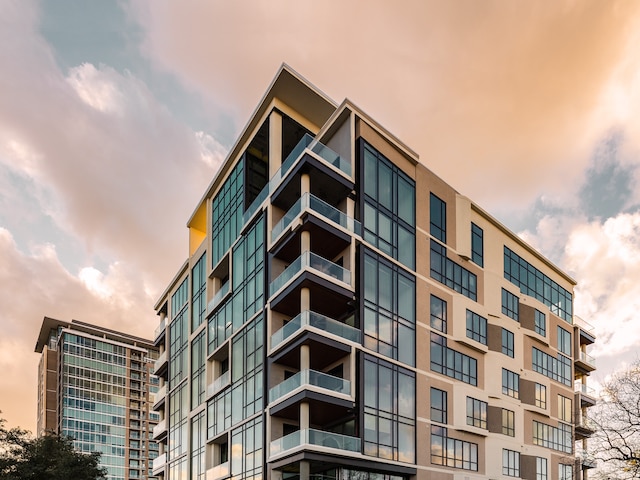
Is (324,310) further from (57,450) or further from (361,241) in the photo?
(57,450)

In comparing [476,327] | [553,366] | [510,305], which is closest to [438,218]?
[476,327]

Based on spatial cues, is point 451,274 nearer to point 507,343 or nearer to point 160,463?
point 507,343

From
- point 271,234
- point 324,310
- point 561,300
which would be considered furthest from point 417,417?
point 561,300

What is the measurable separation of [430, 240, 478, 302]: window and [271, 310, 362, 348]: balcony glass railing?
325 inches

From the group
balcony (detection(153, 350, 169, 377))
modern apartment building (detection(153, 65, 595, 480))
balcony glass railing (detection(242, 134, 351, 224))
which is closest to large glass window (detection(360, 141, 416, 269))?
modern apartment building (detection(153, 65, 595, 480))

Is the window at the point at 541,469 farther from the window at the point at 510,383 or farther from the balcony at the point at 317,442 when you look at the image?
the balcony at the point at 317,442

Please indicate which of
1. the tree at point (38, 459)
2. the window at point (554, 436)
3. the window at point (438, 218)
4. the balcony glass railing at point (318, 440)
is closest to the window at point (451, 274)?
the window at point (438, 218)

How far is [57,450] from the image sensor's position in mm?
35562

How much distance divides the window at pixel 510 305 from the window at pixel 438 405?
32.5ft

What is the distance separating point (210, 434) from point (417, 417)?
14542 millimetres

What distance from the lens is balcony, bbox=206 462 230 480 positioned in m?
31.8

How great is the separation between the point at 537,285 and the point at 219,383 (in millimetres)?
26035

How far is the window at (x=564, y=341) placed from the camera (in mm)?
43906

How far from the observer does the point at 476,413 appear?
33.0m
